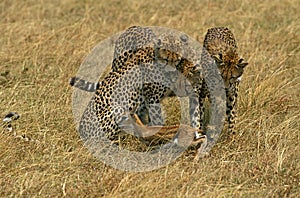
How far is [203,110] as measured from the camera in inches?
198

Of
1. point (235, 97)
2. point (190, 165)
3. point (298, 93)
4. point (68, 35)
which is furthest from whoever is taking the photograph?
point (68, 35)

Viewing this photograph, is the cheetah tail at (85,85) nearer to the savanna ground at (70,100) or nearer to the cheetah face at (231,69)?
the savanna ground at (70,100)

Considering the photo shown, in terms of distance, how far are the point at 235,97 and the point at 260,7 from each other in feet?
→ 12.3

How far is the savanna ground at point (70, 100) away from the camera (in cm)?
411

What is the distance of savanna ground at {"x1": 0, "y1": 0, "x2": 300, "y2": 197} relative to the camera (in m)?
4.11

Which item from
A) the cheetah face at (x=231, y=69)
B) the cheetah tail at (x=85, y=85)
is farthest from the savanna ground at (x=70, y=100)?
the cheetah face at (x=231, y=69)

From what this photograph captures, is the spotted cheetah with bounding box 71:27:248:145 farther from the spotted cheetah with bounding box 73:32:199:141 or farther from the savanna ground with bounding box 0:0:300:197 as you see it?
the savanna ground with bounding box 0:0:300:197

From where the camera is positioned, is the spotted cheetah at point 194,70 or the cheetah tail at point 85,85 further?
the cheetah tail at point 85,85

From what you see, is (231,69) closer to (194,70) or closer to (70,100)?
(194,70)

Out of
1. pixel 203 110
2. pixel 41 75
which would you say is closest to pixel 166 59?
pixel 203 110

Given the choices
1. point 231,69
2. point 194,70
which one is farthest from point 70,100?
point 231,69

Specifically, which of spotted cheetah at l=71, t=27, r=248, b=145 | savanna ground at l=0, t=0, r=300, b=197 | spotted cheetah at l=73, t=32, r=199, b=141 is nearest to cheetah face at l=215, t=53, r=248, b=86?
spotted cheetah at l=71, t=27, r=248, b=145

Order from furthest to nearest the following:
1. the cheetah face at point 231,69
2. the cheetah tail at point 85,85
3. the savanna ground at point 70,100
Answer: the cheetah tail at point 85,85
the cheetah face at point 231,69
the savanna ground at point 70,100

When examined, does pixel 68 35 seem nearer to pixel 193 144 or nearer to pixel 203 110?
pixel 203 110
